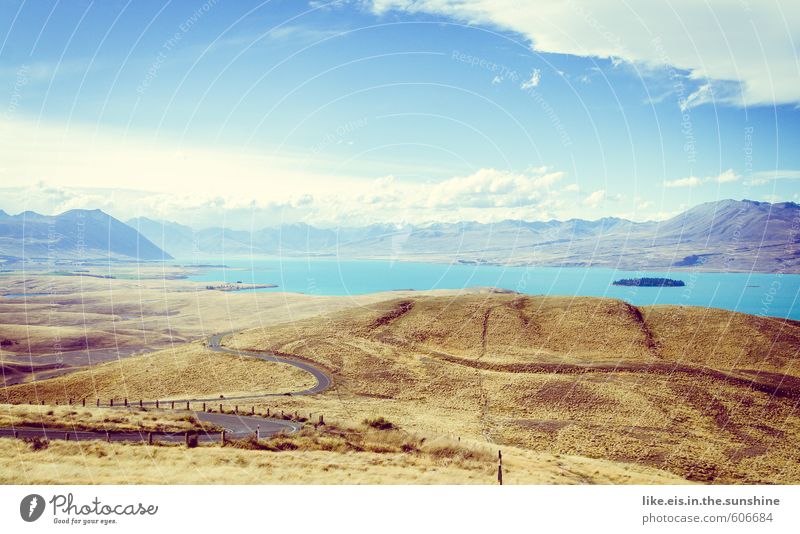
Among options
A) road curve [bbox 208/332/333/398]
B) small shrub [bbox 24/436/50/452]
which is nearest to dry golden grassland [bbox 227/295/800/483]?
road curve [bbox 208/332/333/398]

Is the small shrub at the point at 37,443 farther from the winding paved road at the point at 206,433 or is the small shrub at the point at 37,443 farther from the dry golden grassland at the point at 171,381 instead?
the dry golden grassland at the point at 171,381

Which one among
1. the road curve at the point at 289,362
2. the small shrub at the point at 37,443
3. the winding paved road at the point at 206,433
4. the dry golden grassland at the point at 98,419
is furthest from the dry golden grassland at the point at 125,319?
the small shrub at the point at 37,443

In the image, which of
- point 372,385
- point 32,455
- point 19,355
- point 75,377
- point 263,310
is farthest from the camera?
point 263,310

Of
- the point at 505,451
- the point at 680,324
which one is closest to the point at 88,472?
the point at 505,451

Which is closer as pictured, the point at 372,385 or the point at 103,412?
the point at 103,412

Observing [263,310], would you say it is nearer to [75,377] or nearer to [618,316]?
[75,377]
